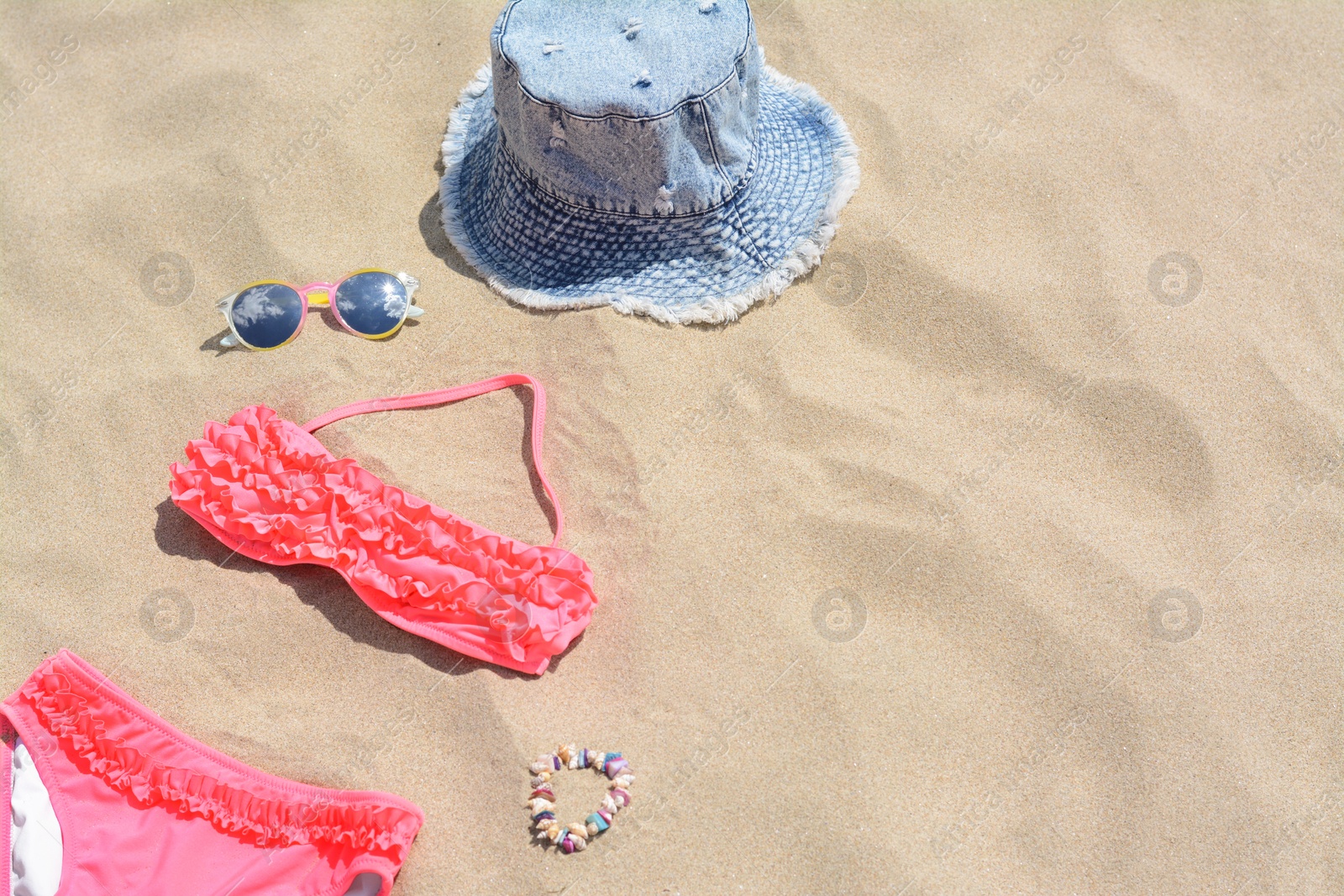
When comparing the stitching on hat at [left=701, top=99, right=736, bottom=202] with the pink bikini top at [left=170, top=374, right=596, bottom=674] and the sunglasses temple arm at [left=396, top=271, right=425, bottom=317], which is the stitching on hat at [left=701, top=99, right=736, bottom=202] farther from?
the sunglasses temple arm at [left=396, top=271, right=425, bottom=317]

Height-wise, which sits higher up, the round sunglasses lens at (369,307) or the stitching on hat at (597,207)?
the stitching on hat at (597,207)

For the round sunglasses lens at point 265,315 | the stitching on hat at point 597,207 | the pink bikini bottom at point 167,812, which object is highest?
the stitching on hat at point 597,207

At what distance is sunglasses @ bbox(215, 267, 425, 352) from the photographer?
9.33 feet

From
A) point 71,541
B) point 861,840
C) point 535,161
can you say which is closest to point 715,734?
point 861,840

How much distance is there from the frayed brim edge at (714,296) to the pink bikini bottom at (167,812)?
1494 millimetres

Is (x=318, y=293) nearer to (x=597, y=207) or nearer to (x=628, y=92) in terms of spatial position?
(x=597, y=207)

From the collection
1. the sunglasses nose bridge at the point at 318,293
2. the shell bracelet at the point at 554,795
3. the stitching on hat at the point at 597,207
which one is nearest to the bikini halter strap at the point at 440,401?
the sunglasses nose bridge at the point at 318,293

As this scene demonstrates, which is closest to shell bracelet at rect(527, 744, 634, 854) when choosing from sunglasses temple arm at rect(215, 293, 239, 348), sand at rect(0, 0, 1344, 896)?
sand at rect(0, 0, 1344, 896)

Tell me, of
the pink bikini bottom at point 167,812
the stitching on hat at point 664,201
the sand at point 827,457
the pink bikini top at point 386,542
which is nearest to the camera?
the pink bikini bottom at point 167,812

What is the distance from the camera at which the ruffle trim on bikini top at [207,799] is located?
225 centimetres

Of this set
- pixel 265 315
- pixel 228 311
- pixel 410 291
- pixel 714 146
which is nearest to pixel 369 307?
pixel 410 291

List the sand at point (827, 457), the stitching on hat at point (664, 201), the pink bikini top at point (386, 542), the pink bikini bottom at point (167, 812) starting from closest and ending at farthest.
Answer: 1. the pink bikini bottom at point (167, 812)
2. the sand at point (827, 457)
3. the pink bikini top at point (386, 542)
4. the stitching on hat at point (664, 201)

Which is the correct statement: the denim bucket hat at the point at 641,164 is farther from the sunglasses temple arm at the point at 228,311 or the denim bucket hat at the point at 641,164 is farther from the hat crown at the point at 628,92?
the sunglasses temple arm at the point at 228,311

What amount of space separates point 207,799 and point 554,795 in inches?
34.1
